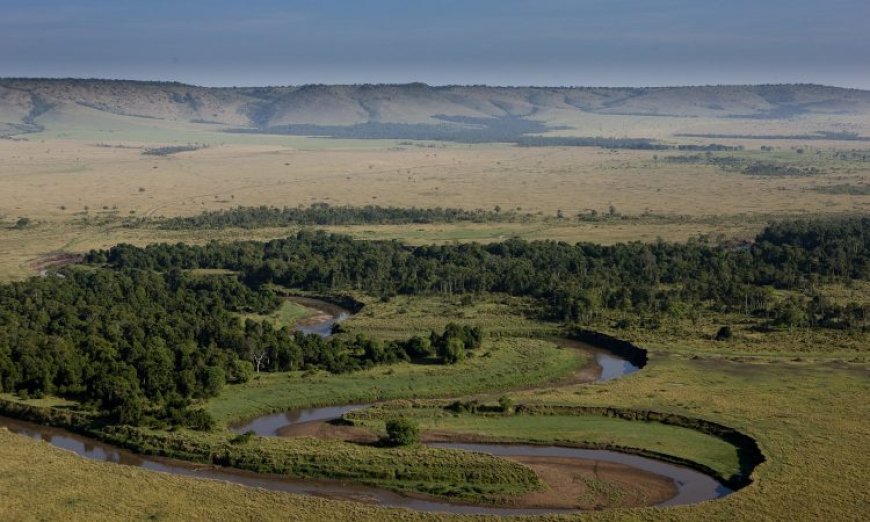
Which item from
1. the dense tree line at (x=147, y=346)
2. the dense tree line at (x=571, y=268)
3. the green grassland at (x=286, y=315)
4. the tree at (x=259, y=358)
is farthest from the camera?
the dense tree line at (x=571, y=268)

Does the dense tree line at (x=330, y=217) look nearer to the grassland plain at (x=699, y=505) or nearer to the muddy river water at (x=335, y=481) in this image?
the muddy river water at (x=335, y=481)

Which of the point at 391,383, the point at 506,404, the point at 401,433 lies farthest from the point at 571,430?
the point at 391,383

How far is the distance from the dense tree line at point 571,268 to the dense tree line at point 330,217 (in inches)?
1093

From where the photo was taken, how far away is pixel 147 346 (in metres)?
71.8

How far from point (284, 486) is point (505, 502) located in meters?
11.1

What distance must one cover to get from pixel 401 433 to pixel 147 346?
25265mm

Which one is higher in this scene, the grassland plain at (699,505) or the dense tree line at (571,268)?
the dense tree line at (571,268)

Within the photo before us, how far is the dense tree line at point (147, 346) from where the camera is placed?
206 feet

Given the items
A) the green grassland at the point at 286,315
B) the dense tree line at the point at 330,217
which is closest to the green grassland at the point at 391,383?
the green grassland at the point at 286,315

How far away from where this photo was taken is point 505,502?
48.9 metres

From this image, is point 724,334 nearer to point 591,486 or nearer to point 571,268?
point 571,268

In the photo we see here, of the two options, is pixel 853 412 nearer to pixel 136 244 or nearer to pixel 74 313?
pixel 74 313

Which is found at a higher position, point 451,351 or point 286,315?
point 451,351

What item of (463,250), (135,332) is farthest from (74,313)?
(463,250)
